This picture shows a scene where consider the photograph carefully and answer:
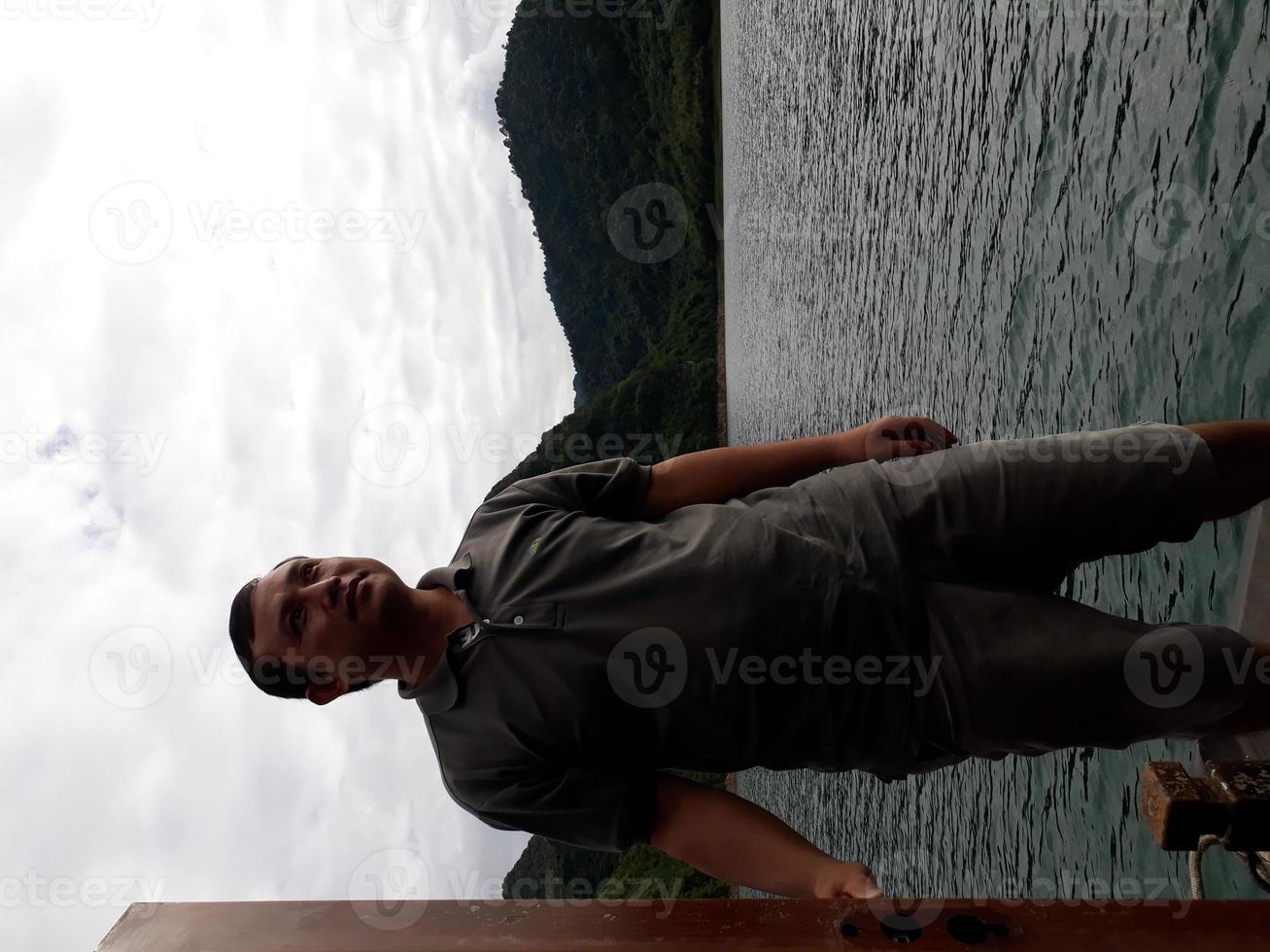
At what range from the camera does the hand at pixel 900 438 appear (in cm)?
267

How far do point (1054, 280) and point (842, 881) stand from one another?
5319 mm

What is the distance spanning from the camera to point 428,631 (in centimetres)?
264

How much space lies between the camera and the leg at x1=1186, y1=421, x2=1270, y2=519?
2.22 meters

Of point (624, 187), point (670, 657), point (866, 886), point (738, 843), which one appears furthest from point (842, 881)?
point (624, 187)

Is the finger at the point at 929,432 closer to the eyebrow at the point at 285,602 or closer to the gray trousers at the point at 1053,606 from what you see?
the gray trousers at the point at 1053,606

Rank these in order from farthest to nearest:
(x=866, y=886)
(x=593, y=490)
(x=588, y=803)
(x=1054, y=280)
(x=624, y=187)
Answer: (x=624, y=187) → (x=1054, y=280) → (x=593, y=490) → (x=588, y=803) → (x=866, y=886)

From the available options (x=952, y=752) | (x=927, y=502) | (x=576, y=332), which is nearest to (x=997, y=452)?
(x=927, y=502)

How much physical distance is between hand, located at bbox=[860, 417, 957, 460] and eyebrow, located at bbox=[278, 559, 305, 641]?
1.83 metres

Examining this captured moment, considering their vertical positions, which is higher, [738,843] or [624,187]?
[624,187]

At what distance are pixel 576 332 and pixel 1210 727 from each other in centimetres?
6253

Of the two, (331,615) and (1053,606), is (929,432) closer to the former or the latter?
(1053,606)

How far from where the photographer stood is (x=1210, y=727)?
7.31 ft

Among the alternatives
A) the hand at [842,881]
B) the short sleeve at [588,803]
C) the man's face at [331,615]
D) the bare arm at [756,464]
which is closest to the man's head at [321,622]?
the man's face at [331,615]

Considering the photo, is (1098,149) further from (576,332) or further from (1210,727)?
(576,332)
